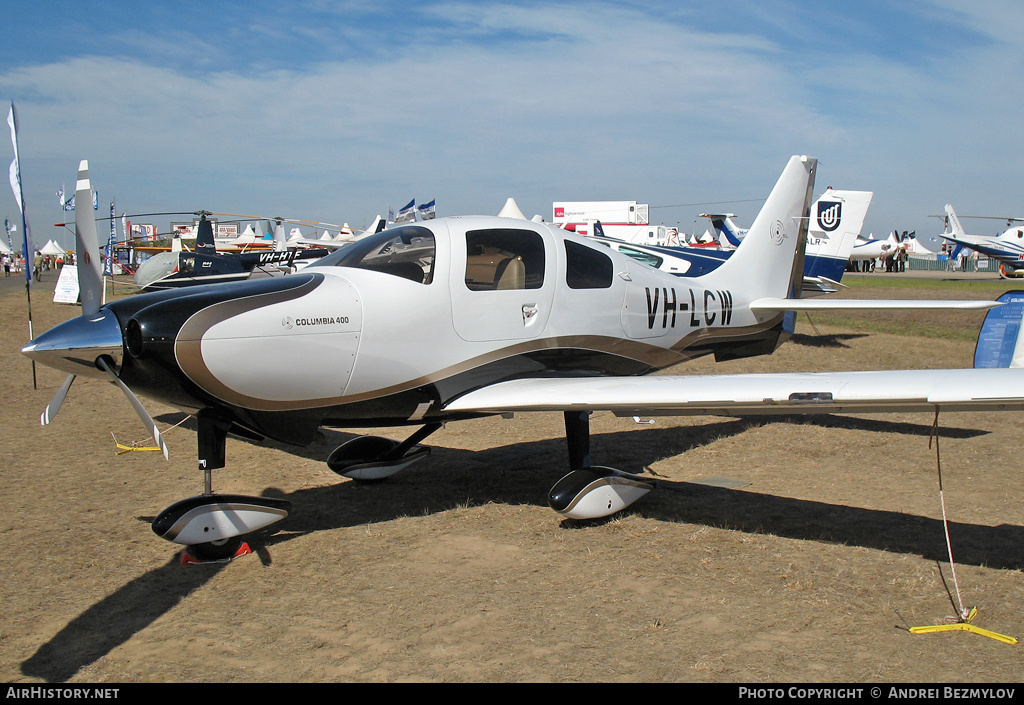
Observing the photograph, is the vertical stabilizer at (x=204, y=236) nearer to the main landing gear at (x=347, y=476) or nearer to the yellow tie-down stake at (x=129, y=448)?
the yellow tie-down stake at (x=129, y=448)

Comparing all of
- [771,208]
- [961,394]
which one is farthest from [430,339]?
[771,208]

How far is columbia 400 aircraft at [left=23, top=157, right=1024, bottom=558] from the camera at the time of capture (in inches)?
185

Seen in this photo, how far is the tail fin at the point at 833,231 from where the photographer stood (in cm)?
Result: 1811

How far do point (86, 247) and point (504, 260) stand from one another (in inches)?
119

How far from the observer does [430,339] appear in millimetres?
5605

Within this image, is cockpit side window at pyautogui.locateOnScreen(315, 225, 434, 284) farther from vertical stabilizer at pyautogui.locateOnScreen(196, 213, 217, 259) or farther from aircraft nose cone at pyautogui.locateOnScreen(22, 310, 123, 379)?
vertical stabilizer at pyautogui.locateOnScreen(196, 213, 217, 259)

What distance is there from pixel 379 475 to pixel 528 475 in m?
1.51

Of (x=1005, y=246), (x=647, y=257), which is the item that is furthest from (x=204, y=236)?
(x=1005, y=246)

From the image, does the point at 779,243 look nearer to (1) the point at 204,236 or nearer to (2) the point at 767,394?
(2) the point at 767,394

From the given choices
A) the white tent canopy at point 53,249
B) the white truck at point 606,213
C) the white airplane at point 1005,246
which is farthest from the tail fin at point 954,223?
the white tent canopy at point 53,249

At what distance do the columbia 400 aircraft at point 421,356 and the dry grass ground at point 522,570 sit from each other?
0.55 m

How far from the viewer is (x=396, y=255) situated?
18.5ft

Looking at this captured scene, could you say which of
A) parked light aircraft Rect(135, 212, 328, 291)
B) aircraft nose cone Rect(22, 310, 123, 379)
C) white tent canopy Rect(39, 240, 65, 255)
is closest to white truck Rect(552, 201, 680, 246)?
parked light aircraft Rect(135, 212, 328, 291)

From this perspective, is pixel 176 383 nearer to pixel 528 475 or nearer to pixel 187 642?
pixel 187 642
